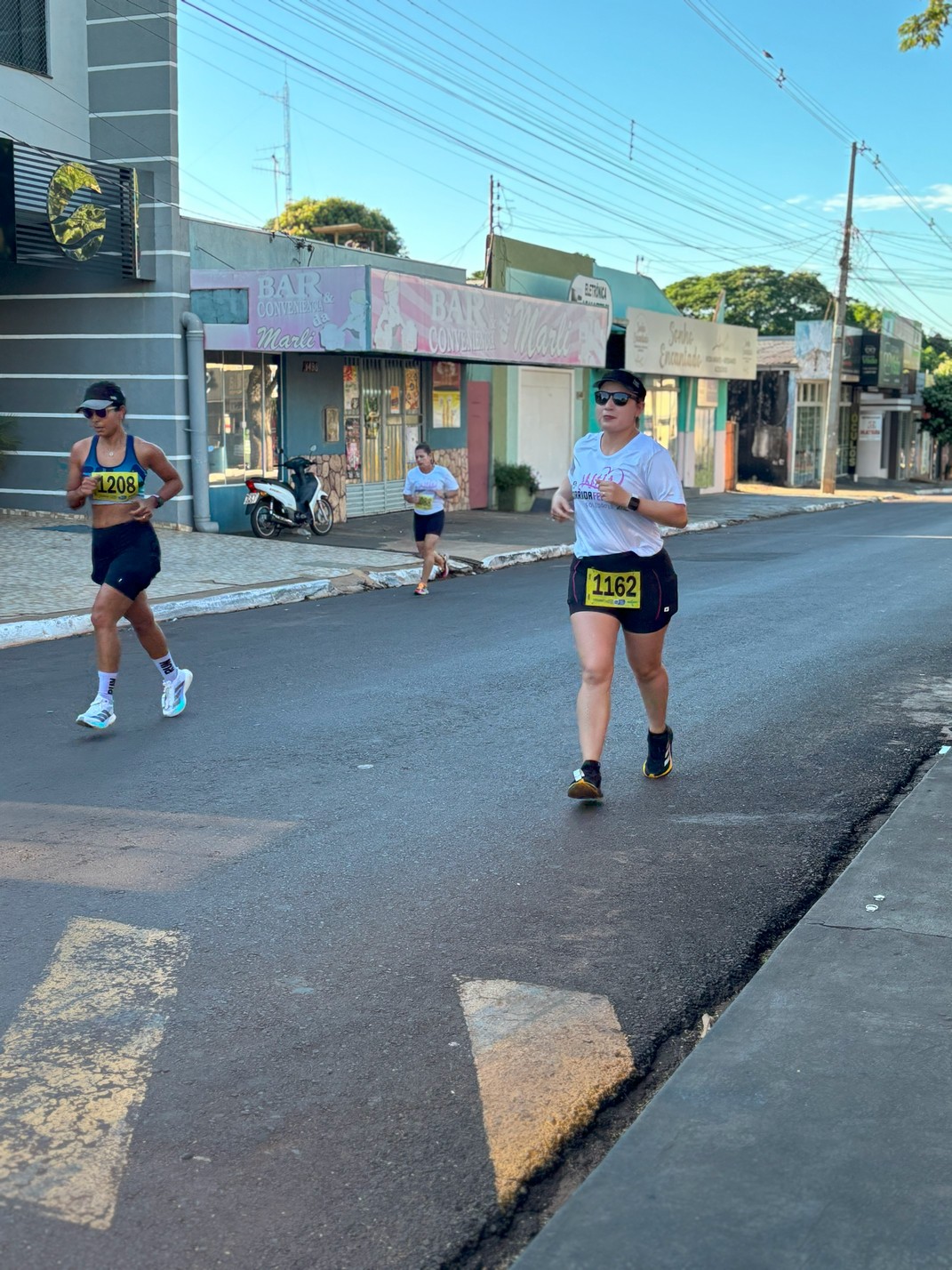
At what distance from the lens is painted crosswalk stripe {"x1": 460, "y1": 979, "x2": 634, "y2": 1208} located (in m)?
3.16

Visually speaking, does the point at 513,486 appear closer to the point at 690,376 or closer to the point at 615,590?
the point at 690,376

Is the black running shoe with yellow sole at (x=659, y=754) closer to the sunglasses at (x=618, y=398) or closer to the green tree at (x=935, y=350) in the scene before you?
the sunglasses at (x=618, y=398)

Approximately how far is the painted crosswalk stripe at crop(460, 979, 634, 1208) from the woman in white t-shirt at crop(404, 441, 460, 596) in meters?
10.4

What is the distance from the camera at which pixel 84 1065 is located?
3.54m

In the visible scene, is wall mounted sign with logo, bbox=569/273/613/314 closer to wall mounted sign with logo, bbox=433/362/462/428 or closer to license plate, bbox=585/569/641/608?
wall mounted sign with logo, bbox=433/362/462/428

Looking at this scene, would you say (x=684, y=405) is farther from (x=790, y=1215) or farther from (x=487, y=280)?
(x=790, y=1215)

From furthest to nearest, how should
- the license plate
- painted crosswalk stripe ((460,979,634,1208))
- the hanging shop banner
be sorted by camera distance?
1. the hanging shop banner
2. the license plate
3. painted crosswalk stripe ((460,979,634,1208))

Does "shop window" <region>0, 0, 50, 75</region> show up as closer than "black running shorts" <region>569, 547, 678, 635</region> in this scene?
No

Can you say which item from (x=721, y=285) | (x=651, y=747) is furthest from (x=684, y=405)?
(x=721, y=285)

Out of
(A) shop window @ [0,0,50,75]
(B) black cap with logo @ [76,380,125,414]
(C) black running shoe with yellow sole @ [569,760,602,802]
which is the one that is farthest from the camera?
(A) shop window @ [0,0,50,75]

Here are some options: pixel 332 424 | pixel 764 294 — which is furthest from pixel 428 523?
pixel 764 294

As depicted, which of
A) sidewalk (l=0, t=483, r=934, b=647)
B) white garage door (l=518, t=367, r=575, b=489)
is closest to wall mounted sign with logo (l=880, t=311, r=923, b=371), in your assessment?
white garage door (l=518, t=367, r=575, b=489)

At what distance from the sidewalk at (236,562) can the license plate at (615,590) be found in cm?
651

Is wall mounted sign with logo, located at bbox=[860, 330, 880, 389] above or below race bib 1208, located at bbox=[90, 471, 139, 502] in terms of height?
above
